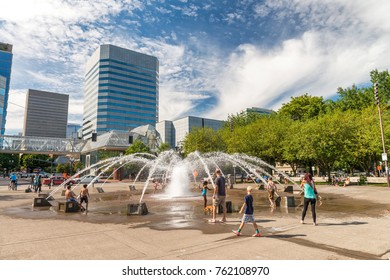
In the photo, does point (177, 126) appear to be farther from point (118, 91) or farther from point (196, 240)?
point (196, 240)

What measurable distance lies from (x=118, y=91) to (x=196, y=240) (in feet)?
440

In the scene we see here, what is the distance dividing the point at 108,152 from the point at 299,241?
71.5 m

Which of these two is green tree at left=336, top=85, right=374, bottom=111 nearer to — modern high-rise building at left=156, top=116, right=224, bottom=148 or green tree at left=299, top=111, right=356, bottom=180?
green tree at left=299, top=111, right=356, bottom=180

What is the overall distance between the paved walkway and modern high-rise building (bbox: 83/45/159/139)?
122860 mm

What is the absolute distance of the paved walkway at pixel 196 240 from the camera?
21.2ft

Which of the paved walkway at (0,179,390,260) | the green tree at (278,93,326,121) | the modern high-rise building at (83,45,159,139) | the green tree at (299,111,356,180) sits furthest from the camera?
the modern high-rise building at (83,45,159,139)

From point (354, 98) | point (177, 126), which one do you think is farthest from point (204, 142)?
point (177, 126)

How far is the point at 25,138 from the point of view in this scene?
266 ft

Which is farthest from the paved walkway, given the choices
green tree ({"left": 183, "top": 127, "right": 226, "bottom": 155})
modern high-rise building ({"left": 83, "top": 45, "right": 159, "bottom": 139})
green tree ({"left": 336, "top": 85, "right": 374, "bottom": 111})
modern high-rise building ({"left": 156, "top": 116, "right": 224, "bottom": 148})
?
modern high-rise building ({"left": 156, "top": 116, "right": 224, "bottom": 148})

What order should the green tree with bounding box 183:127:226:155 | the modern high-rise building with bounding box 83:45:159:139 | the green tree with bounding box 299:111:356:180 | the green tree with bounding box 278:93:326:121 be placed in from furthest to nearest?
the modern high-rise building with bounding box 83:45:159:139, the green tree with bounding box 278:93:326:121, the green tree with bounding box 183:127:226:155, the green tree with bounding box 299:111:356:180

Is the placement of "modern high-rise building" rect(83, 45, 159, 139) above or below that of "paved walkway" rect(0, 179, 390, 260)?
above

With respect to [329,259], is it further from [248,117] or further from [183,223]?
[248,117]

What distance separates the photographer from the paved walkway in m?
6.45

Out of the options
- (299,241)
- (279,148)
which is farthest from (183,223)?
(279,148)
